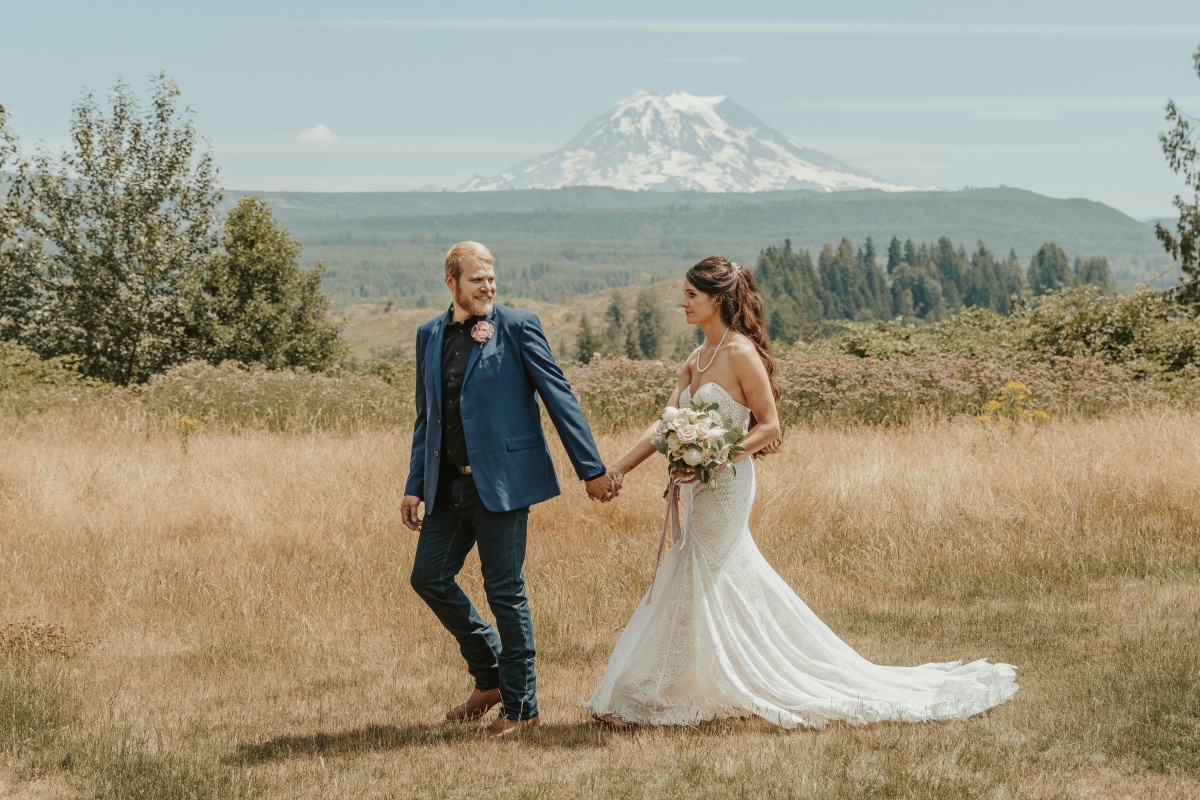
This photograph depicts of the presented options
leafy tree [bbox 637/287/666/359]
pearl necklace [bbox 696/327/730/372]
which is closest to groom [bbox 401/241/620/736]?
pearl necklace [bbox 696/327/730/372]

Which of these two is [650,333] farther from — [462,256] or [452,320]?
[462,256]

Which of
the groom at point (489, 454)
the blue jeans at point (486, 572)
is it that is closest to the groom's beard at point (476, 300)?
the groom at point (489, 454)

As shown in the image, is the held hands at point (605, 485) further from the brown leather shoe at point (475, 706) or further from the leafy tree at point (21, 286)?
the leafy tree at point (21, 286)

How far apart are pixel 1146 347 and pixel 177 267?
32851 mm

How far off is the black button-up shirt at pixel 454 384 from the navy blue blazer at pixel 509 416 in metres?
0.03

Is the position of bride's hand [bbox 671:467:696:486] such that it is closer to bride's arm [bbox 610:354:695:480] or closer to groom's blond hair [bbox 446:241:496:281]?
bride's arm [bbox 610:354:695:480]

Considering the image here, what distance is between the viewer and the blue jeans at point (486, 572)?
16.4 ft

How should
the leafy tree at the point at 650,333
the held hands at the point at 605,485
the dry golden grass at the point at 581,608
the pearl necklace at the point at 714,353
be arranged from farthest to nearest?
the leafy tree at the point at 650,333, the pearl necklace at the point at 714,353, the held hands at the point at 605,485, the dry golden grass at the point at 581,608

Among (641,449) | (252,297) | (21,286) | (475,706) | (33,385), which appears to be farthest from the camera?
(252,297)

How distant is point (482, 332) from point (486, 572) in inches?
41.3

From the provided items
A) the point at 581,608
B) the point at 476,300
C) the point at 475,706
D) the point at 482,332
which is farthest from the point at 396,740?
the point at 581,608

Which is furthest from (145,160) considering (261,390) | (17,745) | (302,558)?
(17,745)

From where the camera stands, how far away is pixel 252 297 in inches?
1839

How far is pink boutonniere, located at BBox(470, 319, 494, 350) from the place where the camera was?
495cm
